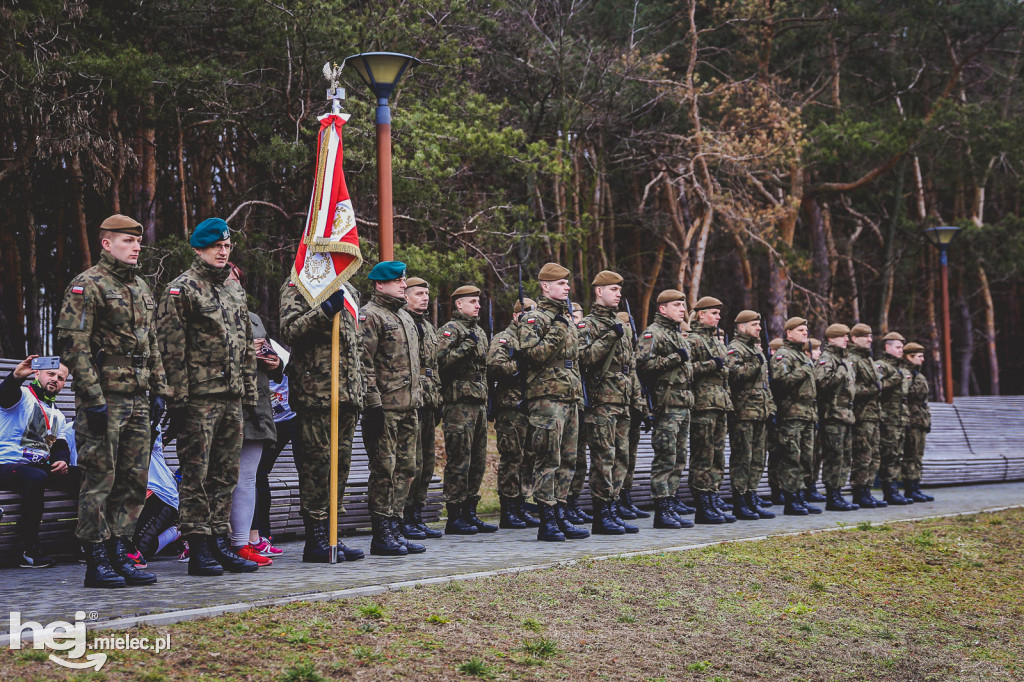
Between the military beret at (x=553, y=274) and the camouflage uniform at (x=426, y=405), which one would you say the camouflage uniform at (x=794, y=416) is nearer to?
the military beret at (x=553, y=274)

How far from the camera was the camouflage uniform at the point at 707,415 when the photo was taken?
38.0 feet

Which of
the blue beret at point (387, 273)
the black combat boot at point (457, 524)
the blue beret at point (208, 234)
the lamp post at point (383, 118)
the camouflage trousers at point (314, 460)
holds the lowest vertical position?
the black combat boot at point (457, 524)

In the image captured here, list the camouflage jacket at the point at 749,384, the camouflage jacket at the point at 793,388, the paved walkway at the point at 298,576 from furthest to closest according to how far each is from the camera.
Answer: the camouflage jacket at the point at 793,388 → the camouflage jacket at the point at 749,384 → the paved walkway at the point at 298,576

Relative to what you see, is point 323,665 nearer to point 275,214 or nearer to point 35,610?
point 35,610

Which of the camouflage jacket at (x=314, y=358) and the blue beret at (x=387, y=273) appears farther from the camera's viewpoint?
the blue beret at (x=387, y=273)

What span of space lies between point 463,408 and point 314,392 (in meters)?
2.79

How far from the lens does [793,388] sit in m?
13.1

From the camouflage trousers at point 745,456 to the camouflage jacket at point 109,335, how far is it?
7.19m

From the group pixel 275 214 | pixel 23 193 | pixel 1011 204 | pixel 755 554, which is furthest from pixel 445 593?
pixel 1011 204

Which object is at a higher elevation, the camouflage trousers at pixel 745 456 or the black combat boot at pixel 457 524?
the camouflage trousers at pixel 745 456

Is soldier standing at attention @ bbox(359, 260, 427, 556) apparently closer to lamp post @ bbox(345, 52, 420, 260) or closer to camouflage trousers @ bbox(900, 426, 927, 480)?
lamp post @ bbox(345, 52, 420, 260)

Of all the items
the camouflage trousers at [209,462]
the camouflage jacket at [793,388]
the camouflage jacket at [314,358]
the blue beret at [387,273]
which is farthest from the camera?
the camouflage jacket at [793,388]

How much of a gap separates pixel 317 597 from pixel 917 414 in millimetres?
11675

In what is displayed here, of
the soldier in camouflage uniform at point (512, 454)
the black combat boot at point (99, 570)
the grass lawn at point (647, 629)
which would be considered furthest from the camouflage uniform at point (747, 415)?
the black combat boot at point (99, 570)
